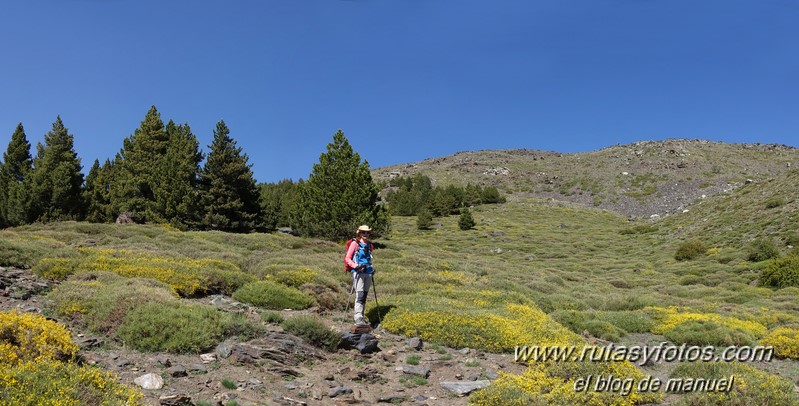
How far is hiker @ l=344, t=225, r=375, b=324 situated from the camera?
12930mm

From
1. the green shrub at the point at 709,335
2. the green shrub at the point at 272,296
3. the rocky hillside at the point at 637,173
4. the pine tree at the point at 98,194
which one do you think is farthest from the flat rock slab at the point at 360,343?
the rocky hillside at the point at 637,173

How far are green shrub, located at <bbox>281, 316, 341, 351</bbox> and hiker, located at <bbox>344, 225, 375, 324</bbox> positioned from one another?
4.91 ft

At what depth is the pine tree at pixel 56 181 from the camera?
47.3m

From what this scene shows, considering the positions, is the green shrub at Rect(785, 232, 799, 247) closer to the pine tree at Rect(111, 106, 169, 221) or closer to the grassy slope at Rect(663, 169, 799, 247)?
the grassy slope at Rect(663, 169, 799, 247)

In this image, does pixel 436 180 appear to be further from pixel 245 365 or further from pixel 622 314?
pixel 245 365

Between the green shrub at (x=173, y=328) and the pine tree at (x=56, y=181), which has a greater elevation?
the pine tree at (x=56, y=181)

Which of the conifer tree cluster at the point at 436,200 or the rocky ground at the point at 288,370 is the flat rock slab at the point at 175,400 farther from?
the conifer tree cluster at the point at 436,200

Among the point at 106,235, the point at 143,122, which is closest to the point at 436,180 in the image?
the point at 143,122

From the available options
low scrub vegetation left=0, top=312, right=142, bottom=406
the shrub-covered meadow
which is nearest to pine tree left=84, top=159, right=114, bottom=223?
the shrub-covered meadow

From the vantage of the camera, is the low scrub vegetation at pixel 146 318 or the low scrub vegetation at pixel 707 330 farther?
the low scrub vegetation at pixel 707 330

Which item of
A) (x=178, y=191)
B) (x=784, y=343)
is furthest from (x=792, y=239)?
(x=178, y=191)

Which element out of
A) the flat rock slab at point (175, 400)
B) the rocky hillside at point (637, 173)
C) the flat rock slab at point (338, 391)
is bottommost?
the flat rock slab at point (338, 391)

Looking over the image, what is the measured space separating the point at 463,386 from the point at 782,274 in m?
27.1

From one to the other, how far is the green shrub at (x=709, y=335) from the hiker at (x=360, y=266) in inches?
416
